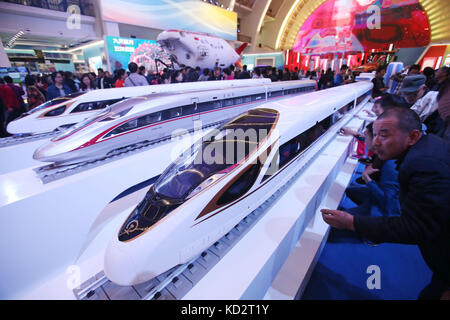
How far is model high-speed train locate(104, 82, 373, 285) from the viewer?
1.56m

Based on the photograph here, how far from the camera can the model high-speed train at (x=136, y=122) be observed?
11.2 ft

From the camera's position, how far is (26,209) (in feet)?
7.72

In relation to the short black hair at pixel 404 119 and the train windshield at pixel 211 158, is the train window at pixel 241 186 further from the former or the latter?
the short black hair at pixel 404 119

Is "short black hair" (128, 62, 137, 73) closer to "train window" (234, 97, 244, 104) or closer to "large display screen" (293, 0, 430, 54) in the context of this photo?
"train window" (234, 97, 244, 104)

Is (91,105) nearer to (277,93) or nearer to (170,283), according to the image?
(170,283)

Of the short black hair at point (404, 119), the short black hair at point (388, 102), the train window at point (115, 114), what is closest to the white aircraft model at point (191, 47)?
the train window at point (115, 114)

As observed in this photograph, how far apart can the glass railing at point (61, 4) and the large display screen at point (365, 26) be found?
70.5 feet

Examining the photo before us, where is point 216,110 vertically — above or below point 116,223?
above

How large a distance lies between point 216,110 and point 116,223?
3886 millimetres

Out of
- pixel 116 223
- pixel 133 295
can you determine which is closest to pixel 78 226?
pixel 116 223

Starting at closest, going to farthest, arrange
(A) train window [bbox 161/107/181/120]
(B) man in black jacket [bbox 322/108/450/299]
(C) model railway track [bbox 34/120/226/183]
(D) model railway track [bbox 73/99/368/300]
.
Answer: (B) man in black jacket [bbox 322/108/450/299] < (D) model railway track [bbox 73/99/368/300] < (C) model railway track [bbox 34/120/226/183] < (A) train window [bbox 161/107/181/120]

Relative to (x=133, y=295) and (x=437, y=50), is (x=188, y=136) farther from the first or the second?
(x=437, y=50)

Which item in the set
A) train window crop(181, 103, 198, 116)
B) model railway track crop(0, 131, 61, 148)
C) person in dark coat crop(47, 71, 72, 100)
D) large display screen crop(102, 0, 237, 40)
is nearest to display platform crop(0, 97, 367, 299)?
train window crop(181, 103, 198, 116)

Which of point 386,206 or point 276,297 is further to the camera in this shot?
point 386,206
